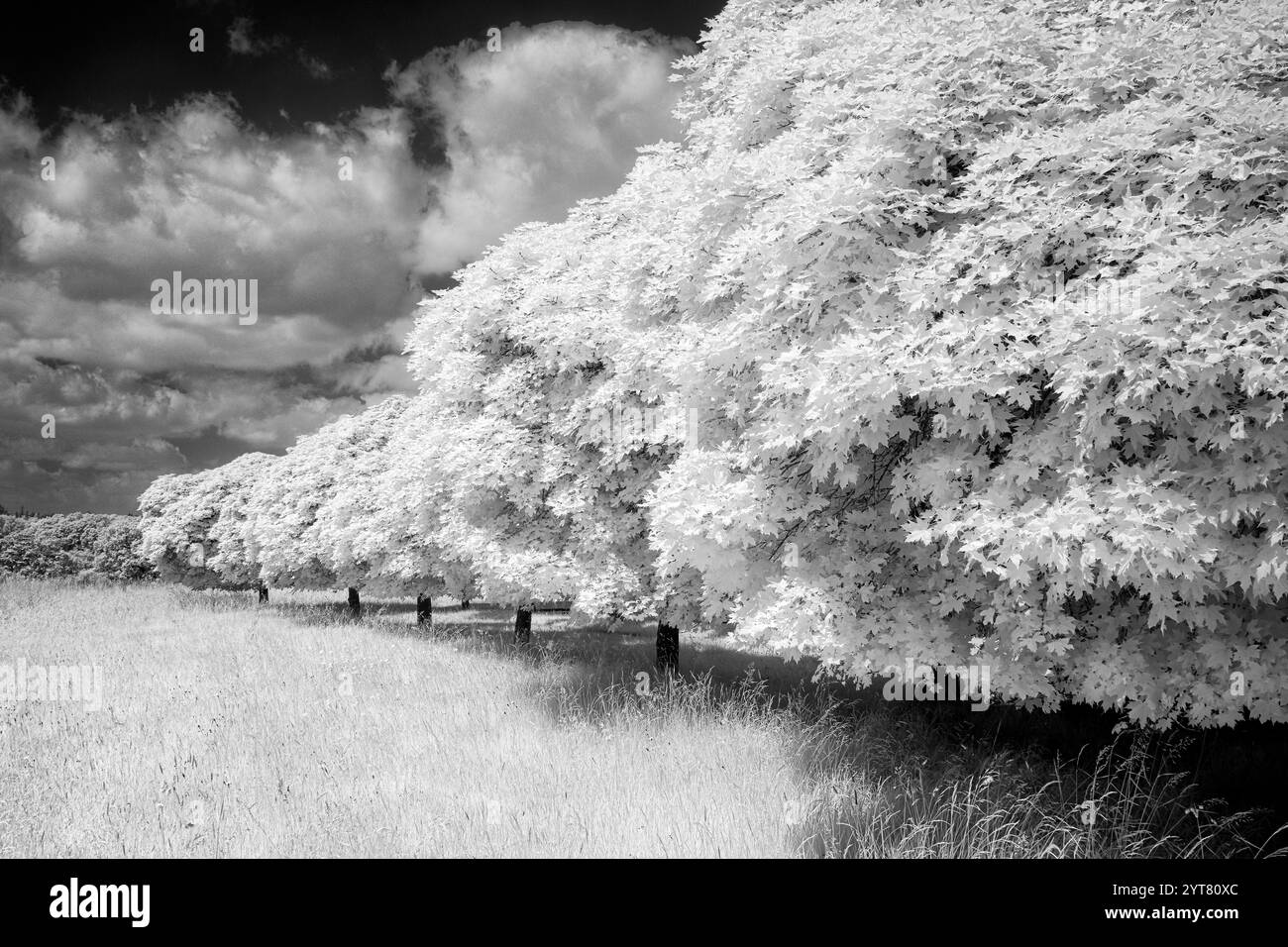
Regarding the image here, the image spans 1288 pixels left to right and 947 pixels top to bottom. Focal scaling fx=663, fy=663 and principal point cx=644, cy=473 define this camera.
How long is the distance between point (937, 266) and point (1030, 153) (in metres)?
1.05

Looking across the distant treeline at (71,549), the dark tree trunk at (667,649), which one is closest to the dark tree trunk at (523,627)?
the dark tree trunk at (667,649)

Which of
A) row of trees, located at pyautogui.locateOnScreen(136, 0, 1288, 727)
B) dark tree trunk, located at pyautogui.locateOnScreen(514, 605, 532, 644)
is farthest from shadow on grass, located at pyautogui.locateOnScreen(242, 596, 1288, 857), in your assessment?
dark tree trunk, located at pyautogui.locateOnScreen(514, 605, 532, 644)

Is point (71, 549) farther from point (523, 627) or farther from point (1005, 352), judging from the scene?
point (1005, 352)

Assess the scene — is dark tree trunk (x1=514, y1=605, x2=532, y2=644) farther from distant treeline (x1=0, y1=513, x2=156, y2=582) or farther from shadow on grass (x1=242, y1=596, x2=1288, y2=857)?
distant treeline (x1=0, y1=513, x2=156, y2=582)

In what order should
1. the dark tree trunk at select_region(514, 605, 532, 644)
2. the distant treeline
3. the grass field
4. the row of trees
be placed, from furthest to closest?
the distant treeline < the dark tree trunk at select_region(514, 605, 532, 644) < the grass field < the row of trees

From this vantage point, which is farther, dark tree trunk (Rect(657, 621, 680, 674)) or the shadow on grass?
dark tree trunk (Rect(657, 621, 680, 674))

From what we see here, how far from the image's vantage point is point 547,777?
285 inches

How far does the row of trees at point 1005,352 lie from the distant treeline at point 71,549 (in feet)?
293

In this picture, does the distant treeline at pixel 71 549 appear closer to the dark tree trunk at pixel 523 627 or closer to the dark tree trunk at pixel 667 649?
the dark tree trunk at pixel 523 627

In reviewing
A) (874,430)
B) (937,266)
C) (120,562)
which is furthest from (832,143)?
(120,562)

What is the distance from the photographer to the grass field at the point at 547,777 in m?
5.79

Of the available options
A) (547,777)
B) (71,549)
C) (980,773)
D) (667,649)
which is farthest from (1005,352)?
(71,549)

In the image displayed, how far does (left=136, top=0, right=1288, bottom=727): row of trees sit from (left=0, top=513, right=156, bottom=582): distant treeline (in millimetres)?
89233

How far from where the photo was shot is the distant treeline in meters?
76.1
